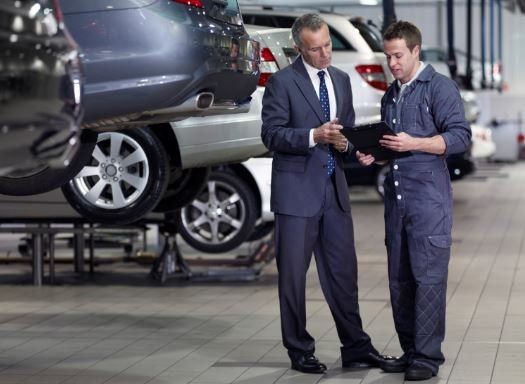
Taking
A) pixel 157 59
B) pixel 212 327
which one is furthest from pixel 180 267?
pixel 157 59

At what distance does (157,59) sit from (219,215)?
4.99 meters

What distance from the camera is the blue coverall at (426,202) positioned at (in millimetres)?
7090

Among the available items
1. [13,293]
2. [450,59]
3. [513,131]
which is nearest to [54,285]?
[13,293]

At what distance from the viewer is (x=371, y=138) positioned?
7.03 m

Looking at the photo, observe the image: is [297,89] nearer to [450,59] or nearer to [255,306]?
[255,306]

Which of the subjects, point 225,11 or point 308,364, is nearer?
point 308,364

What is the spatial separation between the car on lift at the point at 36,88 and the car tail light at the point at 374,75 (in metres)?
7.41

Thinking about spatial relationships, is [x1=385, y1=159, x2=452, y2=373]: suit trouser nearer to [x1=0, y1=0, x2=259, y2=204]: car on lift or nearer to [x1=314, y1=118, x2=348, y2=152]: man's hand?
[x1=314, y1=118, x2=348, y2=152]: man's hand

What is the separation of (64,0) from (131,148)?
3.50 metres

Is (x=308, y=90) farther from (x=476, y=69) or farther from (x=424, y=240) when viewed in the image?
(x=476, y=69)

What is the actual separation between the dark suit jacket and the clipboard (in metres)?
0.29

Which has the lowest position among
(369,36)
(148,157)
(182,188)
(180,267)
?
(180,267)

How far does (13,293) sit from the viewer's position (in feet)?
35.5

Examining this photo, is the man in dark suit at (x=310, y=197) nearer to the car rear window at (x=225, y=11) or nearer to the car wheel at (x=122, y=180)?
the car rear window at (x=225, y=11)
